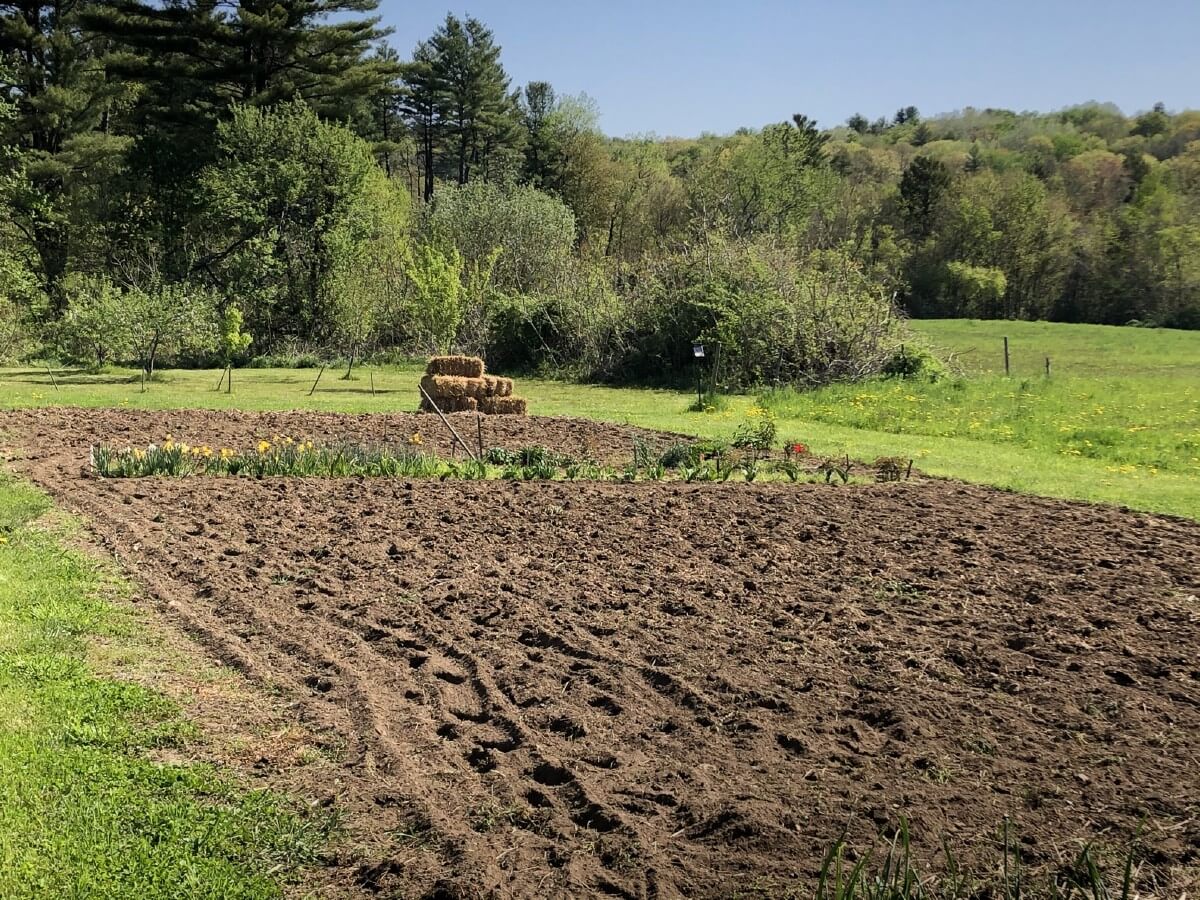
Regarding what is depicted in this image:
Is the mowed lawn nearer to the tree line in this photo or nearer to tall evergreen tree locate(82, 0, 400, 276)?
the tree line

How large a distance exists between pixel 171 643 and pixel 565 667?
236 centimetres

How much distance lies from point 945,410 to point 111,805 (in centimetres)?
1698

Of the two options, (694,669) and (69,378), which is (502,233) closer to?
(69,378)

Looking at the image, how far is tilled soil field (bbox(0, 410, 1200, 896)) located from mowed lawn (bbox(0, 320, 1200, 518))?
292 cm

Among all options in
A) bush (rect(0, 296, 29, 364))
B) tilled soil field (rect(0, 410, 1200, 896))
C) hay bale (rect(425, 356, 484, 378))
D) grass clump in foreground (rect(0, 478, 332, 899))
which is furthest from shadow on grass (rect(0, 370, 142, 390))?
grass clump in foreground (rect(0, 478, 332, 899))

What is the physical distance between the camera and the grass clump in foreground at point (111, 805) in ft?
10.8

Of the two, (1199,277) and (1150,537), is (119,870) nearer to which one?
(1150,537)

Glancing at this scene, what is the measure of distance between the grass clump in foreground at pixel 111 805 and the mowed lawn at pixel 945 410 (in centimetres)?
938

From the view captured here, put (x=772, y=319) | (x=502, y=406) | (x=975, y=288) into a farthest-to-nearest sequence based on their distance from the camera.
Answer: (x=975, y=288) → (x=772, y=319) → (x=502, y=406)

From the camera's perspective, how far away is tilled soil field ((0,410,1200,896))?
3566 millimetres

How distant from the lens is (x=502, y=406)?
17016mm

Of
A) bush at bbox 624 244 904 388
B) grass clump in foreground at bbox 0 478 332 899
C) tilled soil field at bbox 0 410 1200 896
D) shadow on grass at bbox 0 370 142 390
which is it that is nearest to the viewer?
grass clump in foreground at bbox 0 478 332 899

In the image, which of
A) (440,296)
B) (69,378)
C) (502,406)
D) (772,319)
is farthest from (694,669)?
(69,378)

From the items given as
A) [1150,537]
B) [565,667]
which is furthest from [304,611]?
[1150,537]
